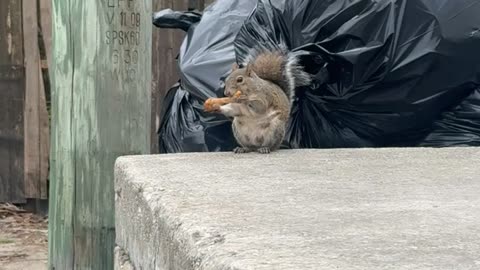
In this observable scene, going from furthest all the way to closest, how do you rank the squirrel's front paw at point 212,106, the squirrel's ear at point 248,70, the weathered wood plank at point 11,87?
the weathered wood plank at point 11,87 < the squirrel's ear at point 248,70 < the squirrel's front paw at point 212,106

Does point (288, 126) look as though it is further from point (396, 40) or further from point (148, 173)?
point (148, 173)

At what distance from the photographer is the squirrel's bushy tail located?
326cm

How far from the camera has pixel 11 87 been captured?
20.6ft

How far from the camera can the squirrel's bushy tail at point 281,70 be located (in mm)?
3260

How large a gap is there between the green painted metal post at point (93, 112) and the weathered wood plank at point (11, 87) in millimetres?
3403

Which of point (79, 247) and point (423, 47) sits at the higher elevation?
point (423, 47)

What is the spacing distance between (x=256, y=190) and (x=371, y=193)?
1.05 feet

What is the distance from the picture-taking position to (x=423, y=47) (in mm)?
3527

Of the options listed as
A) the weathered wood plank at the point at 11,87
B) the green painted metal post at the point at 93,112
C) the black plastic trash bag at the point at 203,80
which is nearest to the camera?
the green painted metal post at the point at 93,112

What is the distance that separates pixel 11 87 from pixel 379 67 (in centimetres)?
353

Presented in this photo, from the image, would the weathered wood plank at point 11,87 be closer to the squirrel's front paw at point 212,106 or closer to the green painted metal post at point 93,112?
the green painted metal post at point 93,112

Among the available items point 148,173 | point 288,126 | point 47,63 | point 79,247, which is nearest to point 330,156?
point 288,126

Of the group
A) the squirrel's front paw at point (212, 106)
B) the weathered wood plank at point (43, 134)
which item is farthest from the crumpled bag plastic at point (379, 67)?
the weathered wood plank at point (43, 134)

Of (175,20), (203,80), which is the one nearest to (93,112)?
(203,80)
